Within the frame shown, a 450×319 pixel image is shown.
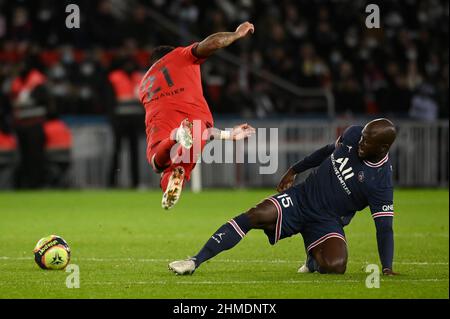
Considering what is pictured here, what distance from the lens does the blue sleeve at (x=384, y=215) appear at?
382 inches

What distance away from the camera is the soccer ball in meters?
10.4

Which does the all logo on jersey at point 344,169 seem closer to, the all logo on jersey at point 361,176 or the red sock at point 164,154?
the all logo on jersey at point 361,176

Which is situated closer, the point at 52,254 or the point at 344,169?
the point at 344,169

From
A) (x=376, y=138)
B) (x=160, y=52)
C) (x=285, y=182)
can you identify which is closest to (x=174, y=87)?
(x=160, y=52)

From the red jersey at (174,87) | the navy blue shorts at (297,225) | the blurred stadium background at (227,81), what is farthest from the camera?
the blurred stadium background at (227,81)

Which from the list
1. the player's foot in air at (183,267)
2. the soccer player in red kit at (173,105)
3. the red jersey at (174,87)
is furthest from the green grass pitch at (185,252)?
the red jersey at (174,87)

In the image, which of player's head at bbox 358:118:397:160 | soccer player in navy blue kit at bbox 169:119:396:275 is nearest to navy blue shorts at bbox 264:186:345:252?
soccer player in navy blue kit at bbox 169:119:396:275

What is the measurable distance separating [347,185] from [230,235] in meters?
1.23

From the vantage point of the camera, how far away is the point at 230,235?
387 inches

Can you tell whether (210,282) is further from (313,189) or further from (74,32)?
(74,32)

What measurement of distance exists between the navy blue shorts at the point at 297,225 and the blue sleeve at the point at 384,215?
46 centimetres

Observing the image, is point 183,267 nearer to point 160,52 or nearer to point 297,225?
point 297,225

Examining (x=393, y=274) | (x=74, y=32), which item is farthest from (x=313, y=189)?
(x=74, y=32)

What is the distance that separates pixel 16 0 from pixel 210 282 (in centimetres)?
1845
